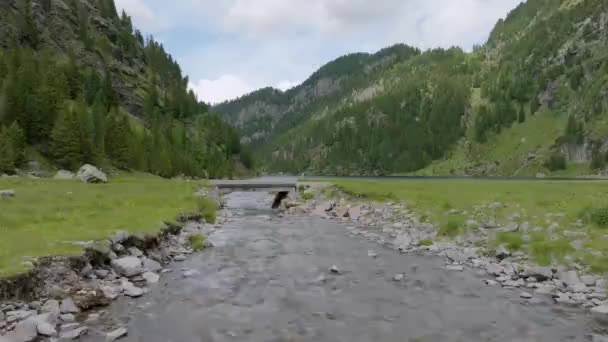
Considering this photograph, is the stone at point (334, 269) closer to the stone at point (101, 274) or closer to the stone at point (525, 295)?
the stone at point (525, 295)

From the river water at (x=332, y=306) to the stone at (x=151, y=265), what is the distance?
3.00 ft

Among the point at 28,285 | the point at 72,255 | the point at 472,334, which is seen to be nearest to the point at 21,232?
the point at 72,255

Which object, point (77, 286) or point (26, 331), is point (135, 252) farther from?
point (26, 331)

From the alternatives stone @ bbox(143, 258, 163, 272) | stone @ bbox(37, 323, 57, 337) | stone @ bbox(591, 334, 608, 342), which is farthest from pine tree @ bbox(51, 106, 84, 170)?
stone @ bbox(591, 334, 608, 342)

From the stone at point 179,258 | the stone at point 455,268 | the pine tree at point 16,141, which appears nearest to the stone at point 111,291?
the stone at point 179,258

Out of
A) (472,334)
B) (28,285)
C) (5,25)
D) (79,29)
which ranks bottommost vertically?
(472,334)

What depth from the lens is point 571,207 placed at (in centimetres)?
2741

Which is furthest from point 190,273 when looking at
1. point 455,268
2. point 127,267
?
point 455,268

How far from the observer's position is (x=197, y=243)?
86.6ft

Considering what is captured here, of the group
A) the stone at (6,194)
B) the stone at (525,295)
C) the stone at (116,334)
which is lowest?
the stone at (525,295)

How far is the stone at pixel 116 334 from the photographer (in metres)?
11.9

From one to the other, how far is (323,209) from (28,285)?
38495 millimetres

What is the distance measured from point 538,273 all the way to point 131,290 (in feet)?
57.1

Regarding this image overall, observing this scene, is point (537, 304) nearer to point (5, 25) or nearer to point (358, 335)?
point (358, 335)
